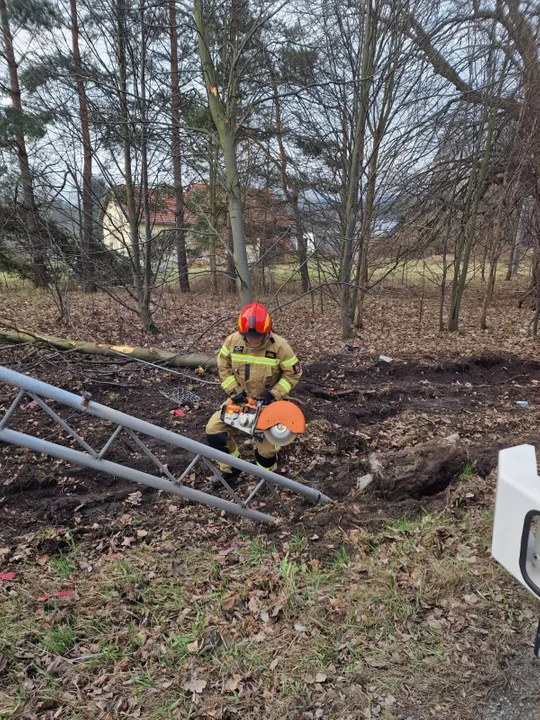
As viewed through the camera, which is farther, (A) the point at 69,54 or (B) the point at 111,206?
(B) the point at 111,206

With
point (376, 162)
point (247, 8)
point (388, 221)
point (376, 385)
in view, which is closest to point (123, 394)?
point (376, 385)

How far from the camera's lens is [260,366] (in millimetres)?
4293

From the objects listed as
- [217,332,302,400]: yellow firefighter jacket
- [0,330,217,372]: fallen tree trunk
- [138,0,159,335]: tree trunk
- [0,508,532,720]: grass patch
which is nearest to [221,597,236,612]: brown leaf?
[0,508,532,720]: grass patch

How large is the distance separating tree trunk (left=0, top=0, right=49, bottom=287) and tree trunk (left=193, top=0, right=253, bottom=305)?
12.2 ft

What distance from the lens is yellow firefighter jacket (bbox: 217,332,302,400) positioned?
4266 mm

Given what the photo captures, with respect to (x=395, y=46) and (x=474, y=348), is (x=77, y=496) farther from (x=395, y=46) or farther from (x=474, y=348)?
(x=395, y=46)

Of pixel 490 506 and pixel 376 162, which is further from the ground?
pixel 376 162

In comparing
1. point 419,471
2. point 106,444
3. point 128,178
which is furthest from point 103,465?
point 128,178

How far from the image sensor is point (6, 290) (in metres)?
14.2

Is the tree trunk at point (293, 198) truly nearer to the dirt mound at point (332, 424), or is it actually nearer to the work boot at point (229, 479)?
the dirt mound at point (332, 424)

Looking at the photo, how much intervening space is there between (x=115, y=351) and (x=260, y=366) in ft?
13.3

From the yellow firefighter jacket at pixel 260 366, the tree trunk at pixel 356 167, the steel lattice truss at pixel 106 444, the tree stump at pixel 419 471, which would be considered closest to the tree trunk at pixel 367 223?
the tree trunk at pixel 356 167

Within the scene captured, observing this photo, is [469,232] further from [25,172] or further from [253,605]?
[253,605]

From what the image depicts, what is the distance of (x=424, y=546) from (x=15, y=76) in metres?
16.2
